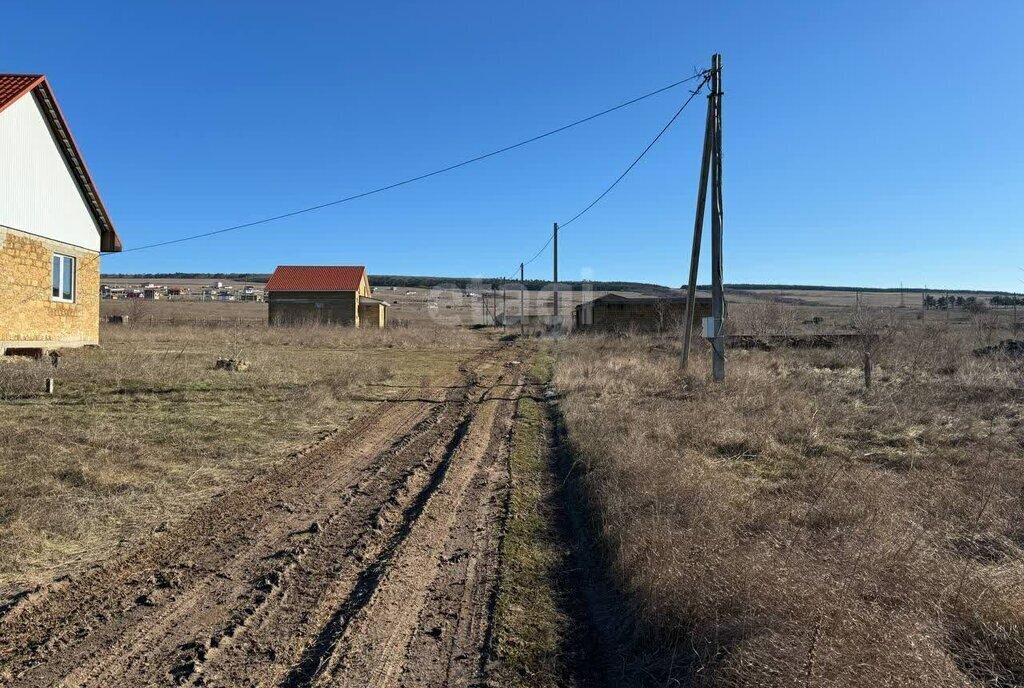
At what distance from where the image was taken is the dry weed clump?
304 cm

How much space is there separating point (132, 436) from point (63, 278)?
1358 centimetres

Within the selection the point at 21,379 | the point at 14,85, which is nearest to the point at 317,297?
the point at 14,85

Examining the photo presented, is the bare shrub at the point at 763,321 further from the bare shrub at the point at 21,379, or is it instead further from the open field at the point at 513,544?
the bare shrub at the point at 21,379

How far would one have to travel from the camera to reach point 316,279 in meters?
53.2

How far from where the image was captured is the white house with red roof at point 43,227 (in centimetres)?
1662

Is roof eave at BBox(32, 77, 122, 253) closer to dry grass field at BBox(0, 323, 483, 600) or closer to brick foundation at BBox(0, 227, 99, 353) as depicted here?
brick foundation at BBox(0, 227, 99, 353)

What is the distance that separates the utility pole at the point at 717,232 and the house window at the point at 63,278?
17709mm

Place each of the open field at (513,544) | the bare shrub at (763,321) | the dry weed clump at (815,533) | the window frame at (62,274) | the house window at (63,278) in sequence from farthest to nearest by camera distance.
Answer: the bare shrub at (763,321) < the house window at (63,278) < the window frame at (62,274) < the open field at (513,544) < the dry weed clump at (815,533)

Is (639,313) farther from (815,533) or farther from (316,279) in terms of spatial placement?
(815,533)

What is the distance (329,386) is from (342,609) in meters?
11.2

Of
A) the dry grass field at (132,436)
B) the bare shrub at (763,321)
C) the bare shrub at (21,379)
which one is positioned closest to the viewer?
the dry grass field at (132,436)

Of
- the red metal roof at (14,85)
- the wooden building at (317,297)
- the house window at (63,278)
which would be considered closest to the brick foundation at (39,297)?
the house window at (63,278)

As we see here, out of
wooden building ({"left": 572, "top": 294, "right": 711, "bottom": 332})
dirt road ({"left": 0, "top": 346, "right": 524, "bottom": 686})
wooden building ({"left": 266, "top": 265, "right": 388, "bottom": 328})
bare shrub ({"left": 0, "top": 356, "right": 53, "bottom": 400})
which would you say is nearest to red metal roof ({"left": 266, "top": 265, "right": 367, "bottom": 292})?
wooden building ({"left": 266, "top": 265, "right": 388, "bottom": 328})

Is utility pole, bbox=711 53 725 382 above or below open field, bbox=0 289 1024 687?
above
